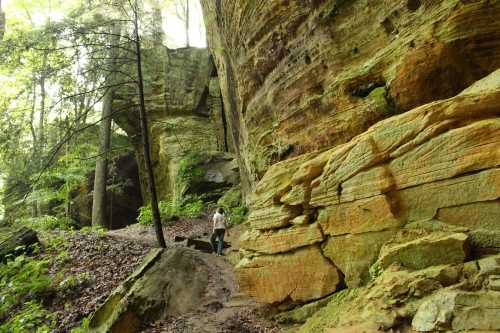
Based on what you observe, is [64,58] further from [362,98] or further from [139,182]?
[139,182]

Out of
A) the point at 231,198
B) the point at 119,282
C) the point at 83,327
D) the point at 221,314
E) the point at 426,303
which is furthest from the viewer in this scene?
the point at 231,198

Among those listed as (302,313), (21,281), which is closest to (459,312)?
(302,313)

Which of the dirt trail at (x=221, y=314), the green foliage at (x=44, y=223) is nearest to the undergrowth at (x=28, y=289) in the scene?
the dirt trail at (x=221, y=314)

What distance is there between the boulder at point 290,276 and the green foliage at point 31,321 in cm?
497

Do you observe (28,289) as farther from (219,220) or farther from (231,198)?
(231,198)

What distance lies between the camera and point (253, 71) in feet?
37.4

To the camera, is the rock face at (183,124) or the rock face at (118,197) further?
the rock face at (118,197)

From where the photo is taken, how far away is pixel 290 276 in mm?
6910

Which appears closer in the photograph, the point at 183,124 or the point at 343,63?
the point at 343,63

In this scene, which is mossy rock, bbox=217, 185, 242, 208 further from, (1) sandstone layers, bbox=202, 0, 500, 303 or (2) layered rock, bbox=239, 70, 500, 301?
(2) layered rock, bbox=239, 70, 500, 301

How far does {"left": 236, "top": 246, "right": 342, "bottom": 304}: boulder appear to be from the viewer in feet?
21.1

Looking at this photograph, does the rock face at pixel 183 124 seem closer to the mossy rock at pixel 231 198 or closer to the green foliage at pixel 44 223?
the mossy rock at pixel 231 198

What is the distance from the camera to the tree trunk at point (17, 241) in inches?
440

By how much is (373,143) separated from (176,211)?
13350mm
